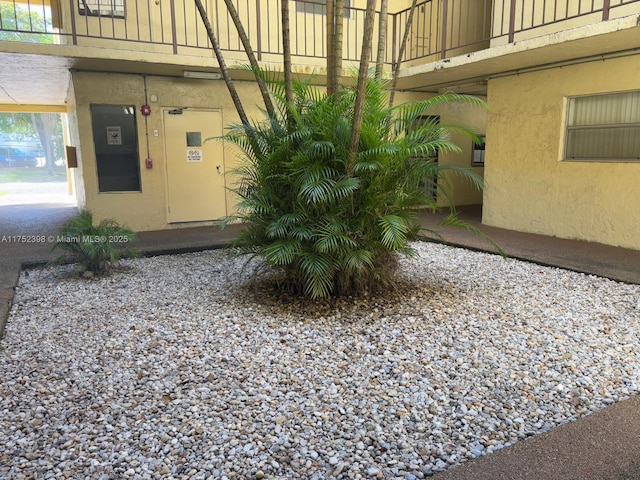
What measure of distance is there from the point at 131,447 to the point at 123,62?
6.43m

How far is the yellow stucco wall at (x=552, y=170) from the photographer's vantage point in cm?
689

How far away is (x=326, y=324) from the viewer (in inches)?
162

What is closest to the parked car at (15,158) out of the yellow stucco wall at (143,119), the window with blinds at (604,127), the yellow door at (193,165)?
the yellow stucco wall at (143,119)

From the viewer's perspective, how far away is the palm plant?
13.8 feet

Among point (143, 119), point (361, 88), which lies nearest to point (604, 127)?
point (361, 88)

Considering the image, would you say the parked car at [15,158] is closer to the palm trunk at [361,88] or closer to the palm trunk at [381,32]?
the palm trunk at [381,32]

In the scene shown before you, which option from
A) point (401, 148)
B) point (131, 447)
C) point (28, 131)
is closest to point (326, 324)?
point (401, 148)

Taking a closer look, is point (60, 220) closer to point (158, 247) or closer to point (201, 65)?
point (158, 247)

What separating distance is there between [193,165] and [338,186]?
5.56m

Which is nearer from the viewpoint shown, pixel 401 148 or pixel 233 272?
pixel 401 148

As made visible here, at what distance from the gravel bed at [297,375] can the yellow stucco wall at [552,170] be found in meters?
2.33

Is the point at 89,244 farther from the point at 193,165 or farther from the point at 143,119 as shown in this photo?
the point at 193,165

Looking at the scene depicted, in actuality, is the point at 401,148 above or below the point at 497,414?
above

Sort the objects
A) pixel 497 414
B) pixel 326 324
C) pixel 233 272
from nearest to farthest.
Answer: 1. pixel 497 414
2. pixel 326 324
3. pixel 233 272
